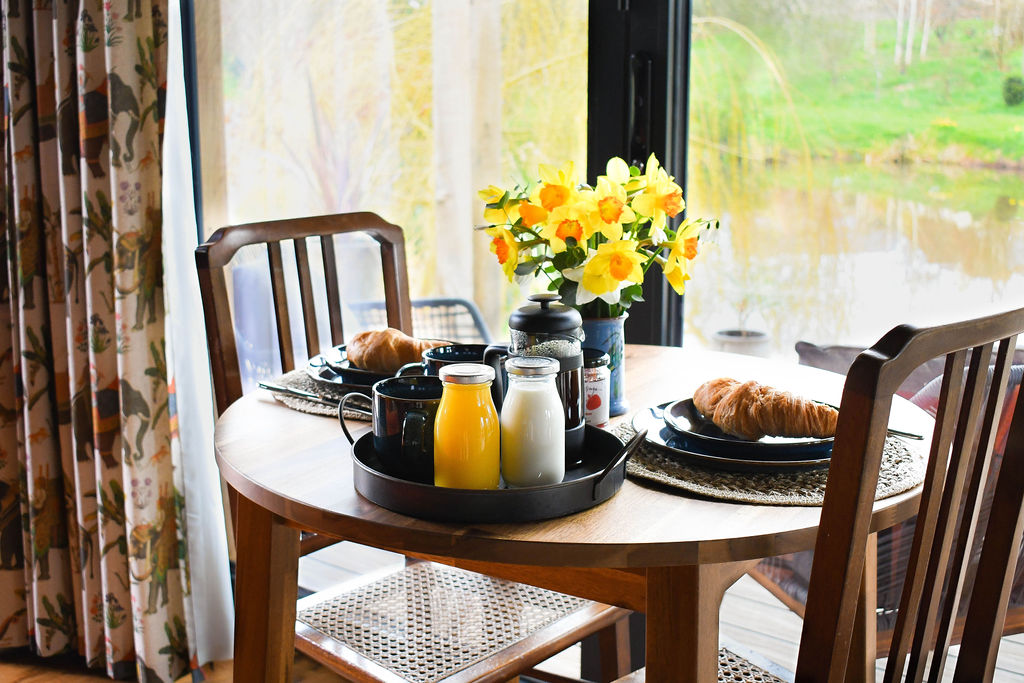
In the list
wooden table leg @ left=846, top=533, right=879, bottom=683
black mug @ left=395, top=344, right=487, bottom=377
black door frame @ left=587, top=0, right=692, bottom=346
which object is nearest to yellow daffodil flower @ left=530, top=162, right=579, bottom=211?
black mug @ left=395, top=344, right=487, bottom=377

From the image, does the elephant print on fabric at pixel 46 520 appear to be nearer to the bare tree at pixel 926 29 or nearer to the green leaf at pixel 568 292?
the green leaf at pixel 568 292

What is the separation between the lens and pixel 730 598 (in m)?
2.30

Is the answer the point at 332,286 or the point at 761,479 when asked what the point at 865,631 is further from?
the point at 332,286

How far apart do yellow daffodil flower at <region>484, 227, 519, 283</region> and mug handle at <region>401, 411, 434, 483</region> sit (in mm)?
315

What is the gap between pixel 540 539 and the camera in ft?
3.14

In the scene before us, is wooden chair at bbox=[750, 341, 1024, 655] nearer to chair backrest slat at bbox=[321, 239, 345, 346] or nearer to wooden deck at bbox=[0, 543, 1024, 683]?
wooden deck at bbox=[0, 543, 1024, 683]

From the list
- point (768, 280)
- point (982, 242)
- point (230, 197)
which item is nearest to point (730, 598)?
point (768, 280)

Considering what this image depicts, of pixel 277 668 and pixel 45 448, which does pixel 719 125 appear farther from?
pixel 45 448

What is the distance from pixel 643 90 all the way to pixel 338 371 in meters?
0.95

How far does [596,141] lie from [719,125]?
10.5 inches

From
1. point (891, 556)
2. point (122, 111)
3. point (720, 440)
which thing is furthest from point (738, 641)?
point (122, 111)

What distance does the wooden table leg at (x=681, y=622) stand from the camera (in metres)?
1.01

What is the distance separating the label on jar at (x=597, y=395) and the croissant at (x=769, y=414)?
16cm

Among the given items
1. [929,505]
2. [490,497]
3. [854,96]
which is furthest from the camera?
[854,96]
